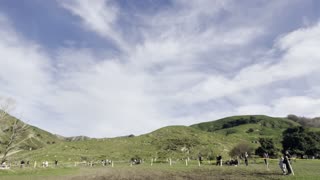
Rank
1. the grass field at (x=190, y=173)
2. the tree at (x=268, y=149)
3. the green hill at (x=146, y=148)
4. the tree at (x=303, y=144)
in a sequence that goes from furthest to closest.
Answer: the green hill at (x=146, y=148), the tree at (x=303, y=144), the tree at (x=268, y=149), the grass field at (x=190, y=173)

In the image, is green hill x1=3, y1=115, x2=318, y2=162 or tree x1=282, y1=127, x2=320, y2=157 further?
green hill x1=3, y1=115, x2=318, y2=162

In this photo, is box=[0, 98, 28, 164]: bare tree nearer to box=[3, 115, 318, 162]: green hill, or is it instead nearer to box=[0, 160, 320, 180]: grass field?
box=[0, 160, 320, 180]: grass field

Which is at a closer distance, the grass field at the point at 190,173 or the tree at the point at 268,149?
the grass field at the point at 190,173

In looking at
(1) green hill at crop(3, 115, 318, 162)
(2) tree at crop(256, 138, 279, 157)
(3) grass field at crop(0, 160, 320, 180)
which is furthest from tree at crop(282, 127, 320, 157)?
(3) grass field at crop(0, 160, 320, 180)

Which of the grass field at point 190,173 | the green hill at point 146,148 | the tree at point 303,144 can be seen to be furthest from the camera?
the green hill at point 146,148

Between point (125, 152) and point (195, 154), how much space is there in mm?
23944

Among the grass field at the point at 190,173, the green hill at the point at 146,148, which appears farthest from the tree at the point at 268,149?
the grass field at the point at 190,173

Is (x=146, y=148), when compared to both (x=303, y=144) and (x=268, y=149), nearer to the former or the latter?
(x=268, y=149)

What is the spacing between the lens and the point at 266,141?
94.4m

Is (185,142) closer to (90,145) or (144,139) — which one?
(144,139)

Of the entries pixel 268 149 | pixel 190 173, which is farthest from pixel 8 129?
pixel 268 149

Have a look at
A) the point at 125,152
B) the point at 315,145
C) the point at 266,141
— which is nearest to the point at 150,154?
the point at 125,152

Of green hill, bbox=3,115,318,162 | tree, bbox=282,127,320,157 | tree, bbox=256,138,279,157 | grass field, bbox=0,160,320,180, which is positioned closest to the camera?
grass field, bbox=0,160,320,180

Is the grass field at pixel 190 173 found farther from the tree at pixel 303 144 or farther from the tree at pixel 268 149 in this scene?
the tree at pixel 303 144
